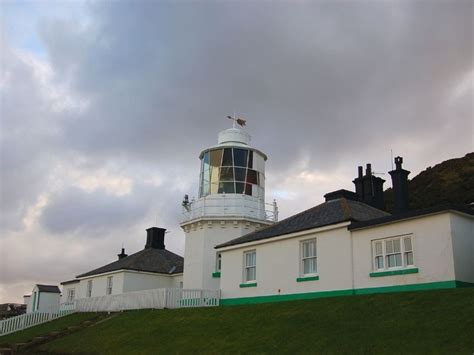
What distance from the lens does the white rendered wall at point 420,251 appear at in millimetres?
16406

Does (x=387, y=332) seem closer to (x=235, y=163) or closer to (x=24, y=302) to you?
(x=235, y=163)

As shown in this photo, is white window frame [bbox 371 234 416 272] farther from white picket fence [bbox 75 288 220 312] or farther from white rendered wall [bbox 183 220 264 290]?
white rendered wall [bbox 183 220 264 290]

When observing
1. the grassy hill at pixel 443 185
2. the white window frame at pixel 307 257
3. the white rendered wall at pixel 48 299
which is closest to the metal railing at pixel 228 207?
the white window frame at pixel 307 257

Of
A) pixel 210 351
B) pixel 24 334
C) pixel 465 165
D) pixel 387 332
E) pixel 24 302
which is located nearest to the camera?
pixel 387 332

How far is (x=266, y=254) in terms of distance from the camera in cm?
2241

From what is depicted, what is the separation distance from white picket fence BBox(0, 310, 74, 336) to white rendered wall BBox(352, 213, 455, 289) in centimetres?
1917

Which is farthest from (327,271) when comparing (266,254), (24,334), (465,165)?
(465,165)

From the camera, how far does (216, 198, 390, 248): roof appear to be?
2038cm

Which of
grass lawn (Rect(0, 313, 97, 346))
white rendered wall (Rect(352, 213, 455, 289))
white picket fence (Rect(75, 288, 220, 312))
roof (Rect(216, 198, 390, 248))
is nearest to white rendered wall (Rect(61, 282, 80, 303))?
grass lawn (Rect(0, 313, 97, 346))

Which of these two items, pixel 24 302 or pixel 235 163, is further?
pixel 24 302

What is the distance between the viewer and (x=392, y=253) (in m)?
18.0

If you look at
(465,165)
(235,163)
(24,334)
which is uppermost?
(465,165)

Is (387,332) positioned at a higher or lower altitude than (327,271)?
lower

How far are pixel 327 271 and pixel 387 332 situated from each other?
314 inches
